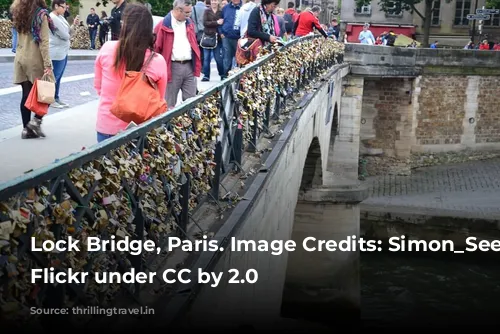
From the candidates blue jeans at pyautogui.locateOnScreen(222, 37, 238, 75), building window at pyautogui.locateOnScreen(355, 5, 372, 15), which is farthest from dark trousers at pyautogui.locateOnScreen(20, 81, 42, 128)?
building window at pyautogui.locateOnScreen(355, 5, 372, 15)

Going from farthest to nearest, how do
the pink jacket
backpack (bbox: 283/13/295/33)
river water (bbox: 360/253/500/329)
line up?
river water (bbox: 360/253/500/329), backpack (bbox: 283/13/295/33), the pink jacket

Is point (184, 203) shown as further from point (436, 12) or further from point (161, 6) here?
point (436, 12)

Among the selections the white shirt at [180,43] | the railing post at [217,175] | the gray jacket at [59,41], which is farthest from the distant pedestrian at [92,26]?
the railing post at [217,175]

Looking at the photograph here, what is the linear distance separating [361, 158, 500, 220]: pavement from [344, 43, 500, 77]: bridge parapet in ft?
11.6

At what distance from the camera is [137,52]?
17.7 ft

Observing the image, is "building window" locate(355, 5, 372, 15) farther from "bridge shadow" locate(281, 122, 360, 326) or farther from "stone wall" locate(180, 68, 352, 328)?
"stone wall" locate(180, 68, 352, 328)

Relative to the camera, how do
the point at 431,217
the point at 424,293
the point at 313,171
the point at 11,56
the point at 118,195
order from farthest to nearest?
the point at 431,217 < the point at 424,293 < the point at 313,171 < the point at 11,56 < the point at 118,195

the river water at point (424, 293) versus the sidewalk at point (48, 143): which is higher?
the sidewalk at point (48, 143)

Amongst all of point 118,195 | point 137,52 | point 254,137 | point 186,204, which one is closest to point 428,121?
point 254,137

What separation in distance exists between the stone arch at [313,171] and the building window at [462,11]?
28.7 metres

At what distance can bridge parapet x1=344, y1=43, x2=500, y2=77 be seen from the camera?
84.0 ft

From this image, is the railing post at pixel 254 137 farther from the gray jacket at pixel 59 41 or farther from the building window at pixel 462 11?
the building window at pixel 462 11

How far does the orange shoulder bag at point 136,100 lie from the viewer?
17.3ft

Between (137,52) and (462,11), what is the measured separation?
41712 mm
